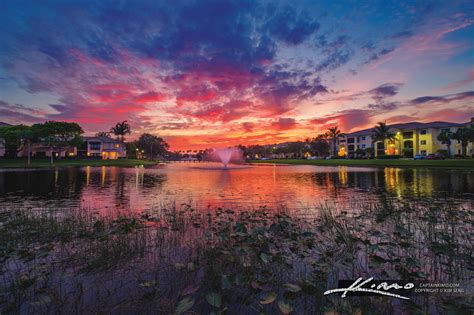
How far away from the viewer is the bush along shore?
3832 millimetres

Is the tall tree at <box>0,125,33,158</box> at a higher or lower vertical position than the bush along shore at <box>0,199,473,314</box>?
higher

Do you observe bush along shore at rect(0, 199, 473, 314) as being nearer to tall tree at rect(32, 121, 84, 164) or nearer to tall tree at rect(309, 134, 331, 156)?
tall tree at rect(32, 121, 84, 164)

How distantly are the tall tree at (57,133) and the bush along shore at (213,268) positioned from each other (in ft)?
268

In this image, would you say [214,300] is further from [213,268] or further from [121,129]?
[121,129]

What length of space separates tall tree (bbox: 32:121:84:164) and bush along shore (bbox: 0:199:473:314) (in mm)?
81777

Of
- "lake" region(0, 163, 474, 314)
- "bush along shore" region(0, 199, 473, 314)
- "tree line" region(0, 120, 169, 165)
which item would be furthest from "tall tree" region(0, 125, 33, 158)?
"bush along shore" region(0, 199, 473, 314)

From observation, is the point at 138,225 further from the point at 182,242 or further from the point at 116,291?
the point at 116,291

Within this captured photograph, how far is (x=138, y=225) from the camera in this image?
8.55m

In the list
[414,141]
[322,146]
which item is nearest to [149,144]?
[322,146]

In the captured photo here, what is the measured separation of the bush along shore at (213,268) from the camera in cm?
383

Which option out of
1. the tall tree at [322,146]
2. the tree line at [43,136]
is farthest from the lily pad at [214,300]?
the tall tree at [322,146]

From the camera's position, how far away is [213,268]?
500cm

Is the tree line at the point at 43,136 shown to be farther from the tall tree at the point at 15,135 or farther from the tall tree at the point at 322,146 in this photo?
the tall tree at the point at 322,146

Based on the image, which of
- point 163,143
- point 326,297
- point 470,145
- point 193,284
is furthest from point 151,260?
point 163,143
